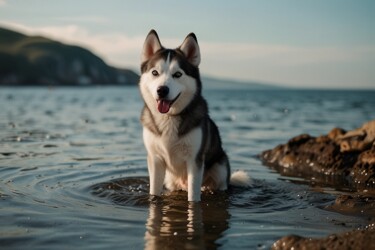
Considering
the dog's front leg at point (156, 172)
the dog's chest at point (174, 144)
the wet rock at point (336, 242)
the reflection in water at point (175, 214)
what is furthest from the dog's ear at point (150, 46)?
the wet rock at point (336, 242)

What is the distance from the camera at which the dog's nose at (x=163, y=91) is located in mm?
5556

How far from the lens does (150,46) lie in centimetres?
631

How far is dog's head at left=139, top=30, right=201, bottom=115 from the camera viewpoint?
18.6 feet

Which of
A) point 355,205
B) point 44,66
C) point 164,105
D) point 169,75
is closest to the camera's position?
point 169,75

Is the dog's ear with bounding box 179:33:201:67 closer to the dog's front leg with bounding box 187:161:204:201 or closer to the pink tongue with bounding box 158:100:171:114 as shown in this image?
the pink tongue with bounding box 158:100:171:114

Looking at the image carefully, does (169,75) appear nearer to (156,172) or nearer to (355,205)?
(156,172)

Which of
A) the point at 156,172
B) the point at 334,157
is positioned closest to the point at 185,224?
the point at 156,172

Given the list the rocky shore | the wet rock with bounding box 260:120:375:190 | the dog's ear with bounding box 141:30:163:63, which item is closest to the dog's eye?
the dog's ear with bounding box 141:30:163:63

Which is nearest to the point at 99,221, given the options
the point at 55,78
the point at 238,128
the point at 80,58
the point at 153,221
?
the point at 153,221

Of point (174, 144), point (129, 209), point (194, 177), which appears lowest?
point (129, 209)

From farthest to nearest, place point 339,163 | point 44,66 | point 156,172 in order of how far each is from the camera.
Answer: point 44,66 < point 339,163 < point 156,172

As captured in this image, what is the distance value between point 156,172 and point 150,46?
1.85 metres

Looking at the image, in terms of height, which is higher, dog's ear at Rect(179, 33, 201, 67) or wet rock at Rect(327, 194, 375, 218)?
dog's ear at Rect(179, 33, 201, 67)

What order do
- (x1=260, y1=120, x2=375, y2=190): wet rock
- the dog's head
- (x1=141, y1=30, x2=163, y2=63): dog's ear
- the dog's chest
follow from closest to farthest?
the dog's head → the dog's chest → (x1=141, y1=30, x2=163, y2=63): dog's ear → (x1=260, y1=120, x2=375, y2=190): wet rock
